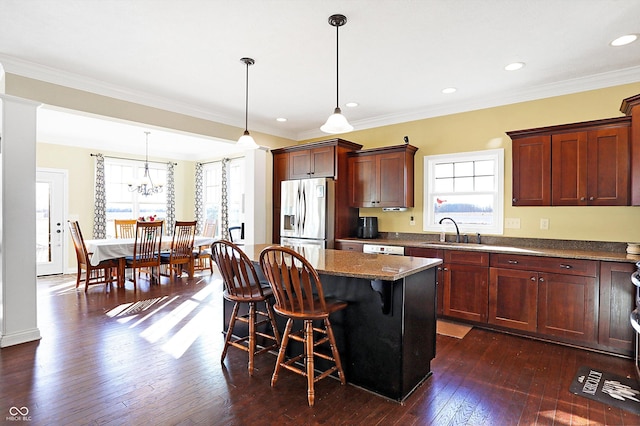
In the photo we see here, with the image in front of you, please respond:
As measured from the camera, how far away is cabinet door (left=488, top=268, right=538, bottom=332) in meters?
3.40

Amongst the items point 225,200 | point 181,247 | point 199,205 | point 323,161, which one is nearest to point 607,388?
point 323,161

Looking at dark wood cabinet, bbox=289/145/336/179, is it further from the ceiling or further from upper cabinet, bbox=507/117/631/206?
upper cabinet, bbox=507/117/631/206

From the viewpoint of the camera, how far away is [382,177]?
15.7 ft

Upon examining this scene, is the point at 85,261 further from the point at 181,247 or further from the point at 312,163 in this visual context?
the point at 312,163

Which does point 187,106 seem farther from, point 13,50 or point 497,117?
point 497,117

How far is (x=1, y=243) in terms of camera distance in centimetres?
314

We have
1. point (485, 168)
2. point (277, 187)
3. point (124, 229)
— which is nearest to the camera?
point (485, 168)

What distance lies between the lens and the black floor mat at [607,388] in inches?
89.1

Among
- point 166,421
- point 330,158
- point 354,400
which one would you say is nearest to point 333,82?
point 330,158

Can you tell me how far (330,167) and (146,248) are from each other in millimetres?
3424

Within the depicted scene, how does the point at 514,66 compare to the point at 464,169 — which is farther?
the point at 464,169

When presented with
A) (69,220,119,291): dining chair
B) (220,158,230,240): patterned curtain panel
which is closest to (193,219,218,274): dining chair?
(220,158,230,240): patterned curtain panel

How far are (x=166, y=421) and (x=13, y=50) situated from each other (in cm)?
332

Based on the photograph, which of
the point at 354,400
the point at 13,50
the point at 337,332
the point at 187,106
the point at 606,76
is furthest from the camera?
the point at 187,106
